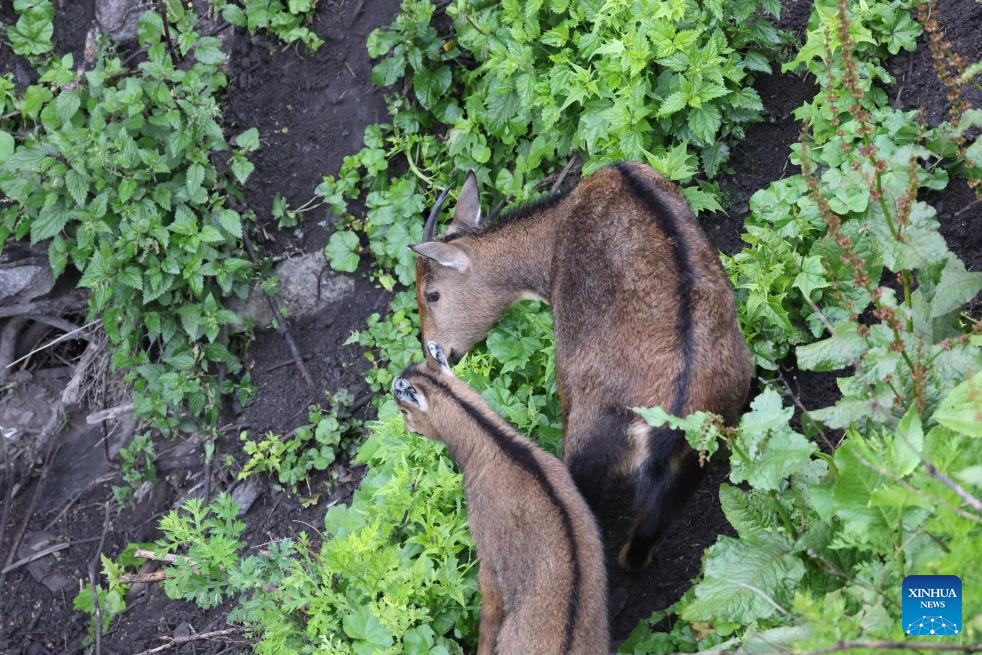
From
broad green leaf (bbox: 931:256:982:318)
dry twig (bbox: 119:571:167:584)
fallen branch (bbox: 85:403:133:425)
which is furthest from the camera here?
fallen branch (bbox: 85:403:133:425)

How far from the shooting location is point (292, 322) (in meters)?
7.15

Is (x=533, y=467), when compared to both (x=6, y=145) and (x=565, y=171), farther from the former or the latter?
(x=6, y=145)

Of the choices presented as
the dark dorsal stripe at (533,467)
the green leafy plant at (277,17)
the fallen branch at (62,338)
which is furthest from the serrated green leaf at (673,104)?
the fallen branch at (62,338)

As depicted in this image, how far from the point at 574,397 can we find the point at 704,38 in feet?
8.52

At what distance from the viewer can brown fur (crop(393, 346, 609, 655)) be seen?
376 centimetres

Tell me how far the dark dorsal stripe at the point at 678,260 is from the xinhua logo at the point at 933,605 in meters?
1.48

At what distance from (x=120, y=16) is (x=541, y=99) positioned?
3.47 m

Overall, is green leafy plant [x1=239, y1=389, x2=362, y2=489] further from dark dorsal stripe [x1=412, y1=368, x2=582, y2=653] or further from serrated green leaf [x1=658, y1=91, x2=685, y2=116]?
serrated green leaf [x1=658, y1=91, x2=685, y2=116]

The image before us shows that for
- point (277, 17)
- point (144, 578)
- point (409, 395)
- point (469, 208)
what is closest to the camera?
point (409, 395)

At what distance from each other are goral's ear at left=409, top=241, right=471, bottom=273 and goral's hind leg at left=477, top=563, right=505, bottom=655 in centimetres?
217

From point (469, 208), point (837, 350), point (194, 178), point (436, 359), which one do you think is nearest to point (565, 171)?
point (469, 208)

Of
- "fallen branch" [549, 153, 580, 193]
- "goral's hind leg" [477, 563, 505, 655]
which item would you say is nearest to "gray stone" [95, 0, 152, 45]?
"fallen branch" [549, 153, 580, 193]

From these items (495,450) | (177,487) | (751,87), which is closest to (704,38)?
(751,87)

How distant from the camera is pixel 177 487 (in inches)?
269
